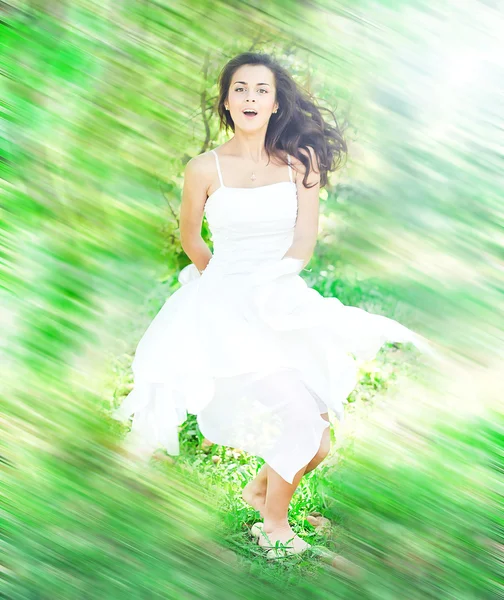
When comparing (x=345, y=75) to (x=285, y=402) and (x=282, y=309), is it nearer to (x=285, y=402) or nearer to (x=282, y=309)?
(x=282, y=309)

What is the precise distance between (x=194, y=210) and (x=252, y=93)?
0.39 m

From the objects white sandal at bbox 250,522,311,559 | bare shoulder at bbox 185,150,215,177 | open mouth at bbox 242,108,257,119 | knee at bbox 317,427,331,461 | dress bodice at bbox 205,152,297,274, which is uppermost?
open mouth at bbox 242,108,257,119

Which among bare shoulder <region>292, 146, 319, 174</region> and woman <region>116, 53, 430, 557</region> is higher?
bare shoulder <region>292, 146, 319, 174</region>

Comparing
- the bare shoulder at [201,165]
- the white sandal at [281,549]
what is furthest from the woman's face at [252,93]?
the white sandal at [281,549]

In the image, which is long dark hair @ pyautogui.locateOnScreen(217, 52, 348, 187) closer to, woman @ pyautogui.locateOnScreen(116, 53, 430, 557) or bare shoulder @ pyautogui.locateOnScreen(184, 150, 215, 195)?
woman @ pyautogui.locateOnScreen(116, 53, 430, 557)

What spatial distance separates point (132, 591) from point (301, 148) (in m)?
1.70

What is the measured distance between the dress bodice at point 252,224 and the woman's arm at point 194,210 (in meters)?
0.09

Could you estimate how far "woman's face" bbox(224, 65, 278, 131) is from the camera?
6.00ft

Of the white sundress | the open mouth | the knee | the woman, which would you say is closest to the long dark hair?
the woman

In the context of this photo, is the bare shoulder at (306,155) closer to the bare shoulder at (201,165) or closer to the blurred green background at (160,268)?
the bare shoulder at (201,165)

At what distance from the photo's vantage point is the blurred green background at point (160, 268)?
0.45 m

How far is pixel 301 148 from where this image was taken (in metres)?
2.03

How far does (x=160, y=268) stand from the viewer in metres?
0.51

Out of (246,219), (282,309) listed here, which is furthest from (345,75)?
(246,219)
